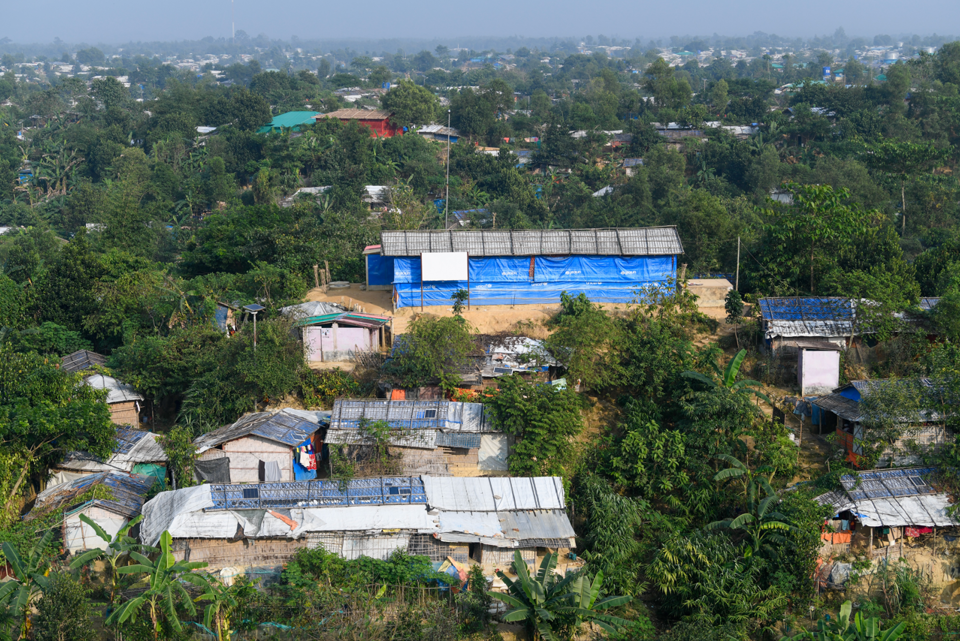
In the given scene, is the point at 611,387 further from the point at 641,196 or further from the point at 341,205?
the point at 341,205

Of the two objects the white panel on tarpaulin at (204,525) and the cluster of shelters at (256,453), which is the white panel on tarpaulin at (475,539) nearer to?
the white panel on tarpaulin at (204,525)

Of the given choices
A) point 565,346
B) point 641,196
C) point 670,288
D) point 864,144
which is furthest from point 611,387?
point 864,144

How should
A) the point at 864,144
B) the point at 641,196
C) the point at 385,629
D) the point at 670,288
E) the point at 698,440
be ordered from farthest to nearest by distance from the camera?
the point at 864,144, the point at 641,196, the point at 670,288, the point at 698,440, the point at 385,629

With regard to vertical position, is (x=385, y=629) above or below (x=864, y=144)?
below

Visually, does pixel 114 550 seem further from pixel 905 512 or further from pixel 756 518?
pixel 905 512

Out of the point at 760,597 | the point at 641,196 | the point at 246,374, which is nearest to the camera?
the point at 760,597

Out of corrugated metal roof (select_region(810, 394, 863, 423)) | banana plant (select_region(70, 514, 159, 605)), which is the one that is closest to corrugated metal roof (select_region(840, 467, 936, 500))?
corrugated metal roof (select_region(810, 394, 863, 423))

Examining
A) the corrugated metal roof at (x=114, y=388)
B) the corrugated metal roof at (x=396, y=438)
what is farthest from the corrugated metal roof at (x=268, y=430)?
the corrugated metal roof at (x=114, y=388)
